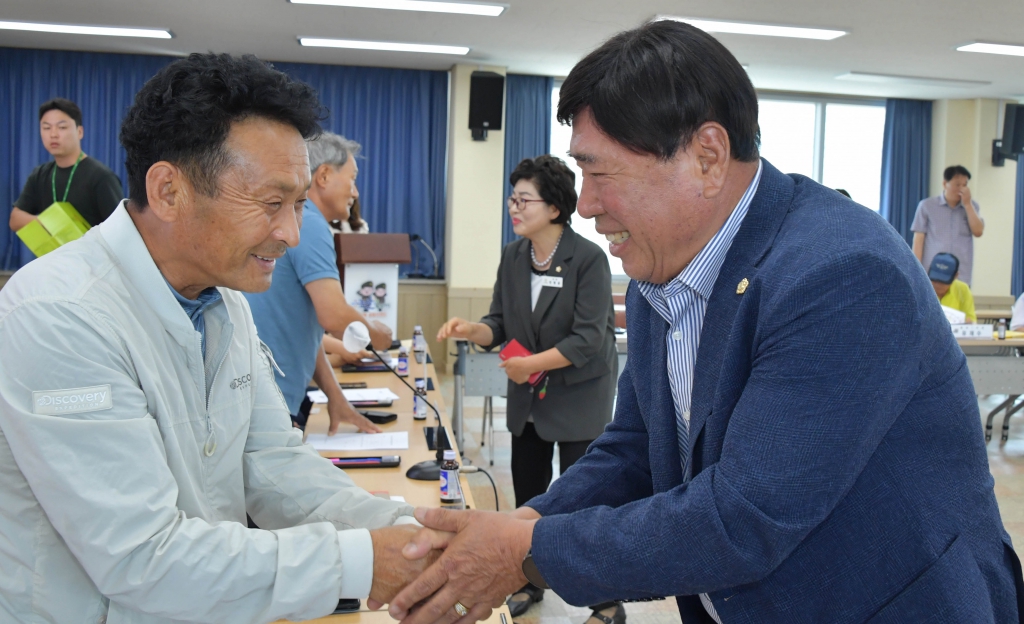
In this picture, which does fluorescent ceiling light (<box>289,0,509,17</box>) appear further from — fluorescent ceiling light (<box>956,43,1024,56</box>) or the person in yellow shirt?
fluorescent ceiling light (<box>956,43,1024,56</box>)

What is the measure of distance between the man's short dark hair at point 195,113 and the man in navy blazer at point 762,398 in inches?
19.9

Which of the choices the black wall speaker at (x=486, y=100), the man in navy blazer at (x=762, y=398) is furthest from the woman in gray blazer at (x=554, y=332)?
the black wall speaker at (x=486, y=100)

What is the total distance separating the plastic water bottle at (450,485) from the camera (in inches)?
82.5

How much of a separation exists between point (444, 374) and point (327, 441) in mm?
6108

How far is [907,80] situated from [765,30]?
2847mm

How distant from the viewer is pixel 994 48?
23.8ft

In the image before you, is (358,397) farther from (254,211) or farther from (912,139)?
(912,139)

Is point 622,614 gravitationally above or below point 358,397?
below

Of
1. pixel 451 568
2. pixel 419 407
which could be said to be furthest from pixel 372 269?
pixel 451 568

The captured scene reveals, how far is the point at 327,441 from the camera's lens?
270 centimetres

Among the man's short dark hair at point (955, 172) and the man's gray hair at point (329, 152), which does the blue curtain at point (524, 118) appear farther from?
the man's gray hair at point (329, 152)

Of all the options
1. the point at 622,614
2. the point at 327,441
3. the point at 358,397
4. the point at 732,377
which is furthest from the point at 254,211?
the point at 622,614

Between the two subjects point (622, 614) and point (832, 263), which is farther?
point (622, 614)

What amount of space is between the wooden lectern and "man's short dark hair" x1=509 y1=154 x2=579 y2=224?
52.5 inches
